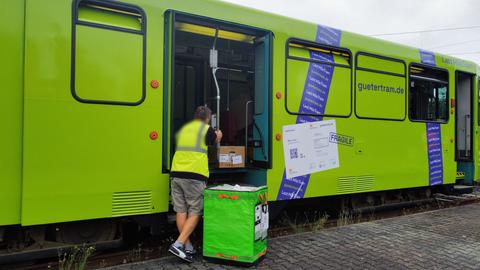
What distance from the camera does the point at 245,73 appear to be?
5.94 m

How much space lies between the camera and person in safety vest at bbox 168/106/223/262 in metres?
3.95

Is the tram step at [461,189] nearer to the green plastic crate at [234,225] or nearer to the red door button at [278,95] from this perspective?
the red door button at [278,95]

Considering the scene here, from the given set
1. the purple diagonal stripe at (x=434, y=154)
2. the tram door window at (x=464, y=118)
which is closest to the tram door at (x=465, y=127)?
the tram door window at (x=464, y=118)

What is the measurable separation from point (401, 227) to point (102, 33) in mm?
4748

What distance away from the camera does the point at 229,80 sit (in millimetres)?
5906

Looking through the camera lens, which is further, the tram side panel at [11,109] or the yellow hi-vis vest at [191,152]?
the yellow hi-vis vest at [191,152]

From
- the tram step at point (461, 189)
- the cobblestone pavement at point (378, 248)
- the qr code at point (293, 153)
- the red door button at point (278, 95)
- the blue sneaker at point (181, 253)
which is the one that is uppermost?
the red door button at point (278, 95)

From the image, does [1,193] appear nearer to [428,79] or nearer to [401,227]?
[401,227]

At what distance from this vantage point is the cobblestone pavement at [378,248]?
387cm

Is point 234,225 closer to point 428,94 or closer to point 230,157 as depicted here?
point 230,157

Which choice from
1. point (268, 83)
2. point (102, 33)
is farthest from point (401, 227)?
point (102, 33)

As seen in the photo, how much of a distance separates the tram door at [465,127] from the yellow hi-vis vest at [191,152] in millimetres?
5856

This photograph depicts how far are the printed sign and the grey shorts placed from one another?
4.65ft

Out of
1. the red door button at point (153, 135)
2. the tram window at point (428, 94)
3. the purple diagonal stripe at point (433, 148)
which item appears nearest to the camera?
the red door button at point (153, 135)
